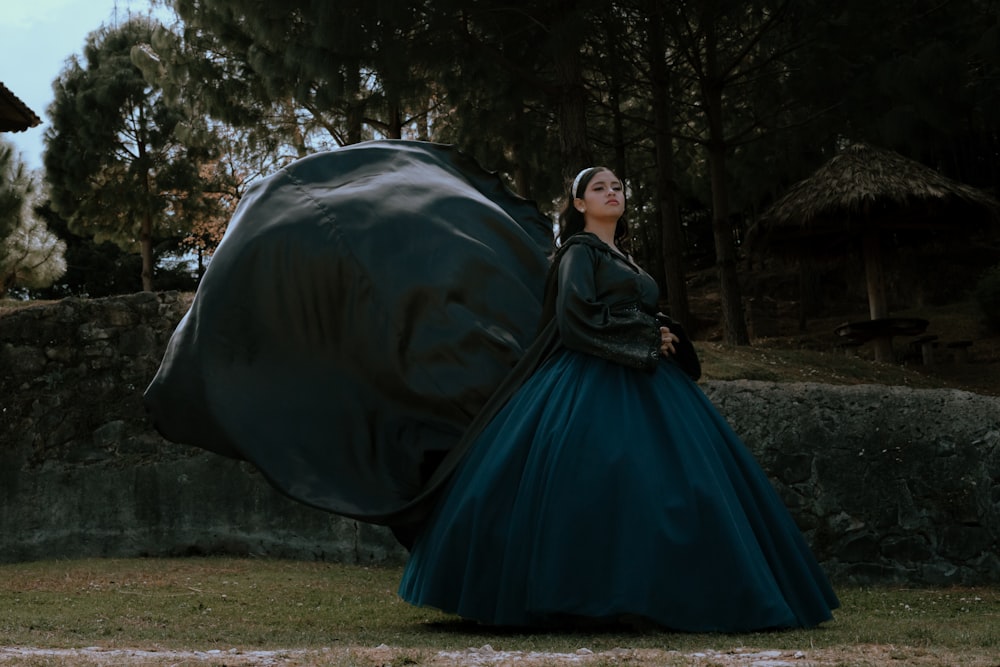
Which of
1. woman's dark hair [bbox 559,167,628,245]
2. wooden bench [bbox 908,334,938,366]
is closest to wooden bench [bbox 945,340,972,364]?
wooden bench [bbox 908,334,938,366]

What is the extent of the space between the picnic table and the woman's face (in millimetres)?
13103

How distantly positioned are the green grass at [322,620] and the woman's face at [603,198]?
1835 mm

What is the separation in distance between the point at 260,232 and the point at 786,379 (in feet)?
26.2

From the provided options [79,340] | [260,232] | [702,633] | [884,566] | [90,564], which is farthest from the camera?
[79,340]

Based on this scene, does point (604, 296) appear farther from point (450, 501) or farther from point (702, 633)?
point (702, 633)

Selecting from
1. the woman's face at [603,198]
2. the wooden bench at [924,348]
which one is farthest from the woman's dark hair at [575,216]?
the wooden bench at [924,348]

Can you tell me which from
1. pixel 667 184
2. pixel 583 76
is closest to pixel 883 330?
pixel 667 184

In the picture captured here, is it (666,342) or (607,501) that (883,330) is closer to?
(666,342)

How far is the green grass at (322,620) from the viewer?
3.93 metres

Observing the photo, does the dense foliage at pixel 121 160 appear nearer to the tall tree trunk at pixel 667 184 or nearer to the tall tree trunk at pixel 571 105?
the tall tree trunk at pixel 667 184

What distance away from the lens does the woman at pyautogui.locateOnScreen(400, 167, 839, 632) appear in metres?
4.30

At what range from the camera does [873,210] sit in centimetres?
1852

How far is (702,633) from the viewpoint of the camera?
13.9ft

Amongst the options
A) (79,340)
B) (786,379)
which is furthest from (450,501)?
(786,379)
